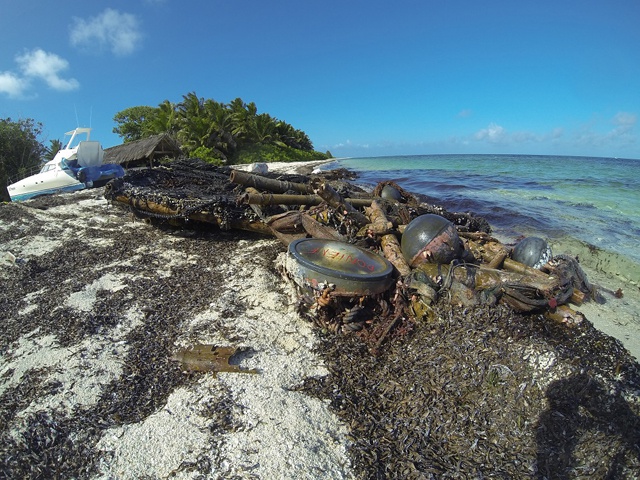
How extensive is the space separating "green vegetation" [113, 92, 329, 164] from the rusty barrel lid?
27.0 m

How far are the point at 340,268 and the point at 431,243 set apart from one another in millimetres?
1370

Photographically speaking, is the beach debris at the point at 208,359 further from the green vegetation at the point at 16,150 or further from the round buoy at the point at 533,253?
the green vegetation at the point at 16,150

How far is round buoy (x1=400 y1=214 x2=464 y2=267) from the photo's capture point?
4.78 m

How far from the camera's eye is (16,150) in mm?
26375

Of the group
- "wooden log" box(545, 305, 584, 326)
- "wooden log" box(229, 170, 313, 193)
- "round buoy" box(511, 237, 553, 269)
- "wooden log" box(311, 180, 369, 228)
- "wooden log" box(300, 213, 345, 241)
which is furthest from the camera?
"wooden log" box(229, 170, 313, 193)

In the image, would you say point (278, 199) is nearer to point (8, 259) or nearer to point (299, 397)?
point (299, 397)

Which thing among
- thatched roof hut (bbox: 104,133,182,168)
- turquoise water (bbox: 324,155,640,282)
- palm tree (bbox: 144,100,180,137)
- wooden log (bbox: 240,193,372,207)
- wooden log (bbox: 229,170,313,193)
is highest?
palm tree (bbox: 144,100,180,137)

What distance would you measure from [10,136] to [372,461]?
113ft

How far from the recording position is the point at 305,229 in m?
6.55

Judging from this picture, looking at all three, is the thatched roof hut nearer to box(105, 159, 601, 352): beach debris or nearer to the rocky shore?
box(105, 159, 601, 352): beach debris

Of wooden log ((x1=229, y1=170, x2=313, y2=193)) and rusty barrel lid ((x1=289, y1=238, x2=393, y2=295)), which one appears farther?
wooden log ((x1=229, y1=170, x2=313, y2=193))

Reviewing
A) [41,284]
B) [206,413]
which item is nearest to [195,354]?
[206,413]

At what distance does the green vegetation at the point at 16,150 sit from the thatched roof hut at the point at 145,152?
552 centimetres

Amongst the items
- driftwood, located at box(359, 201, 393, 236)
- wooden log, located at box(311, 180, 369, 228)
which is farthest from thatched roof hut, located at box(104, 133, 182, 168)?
driftwood, located at box(359, 201, 393, 236)
